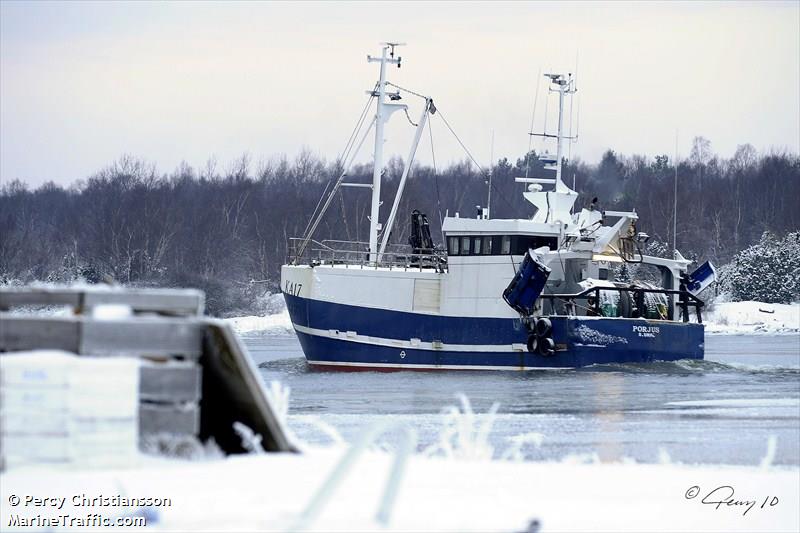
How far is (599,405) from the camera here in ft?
74.1

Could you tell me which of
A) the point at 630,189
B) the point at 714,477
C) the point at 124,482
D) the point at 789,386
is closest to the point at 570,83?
the point at 789,386

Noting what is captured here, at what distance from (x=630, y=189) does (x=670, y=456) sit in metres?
46.5

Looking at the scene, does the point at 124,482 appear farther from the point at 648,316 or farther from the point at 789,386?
the point at 648,316

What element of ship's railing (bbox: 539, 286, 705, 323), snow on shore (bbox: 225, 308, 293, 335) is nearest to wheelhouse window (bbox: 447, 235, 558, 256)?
ship's railing (bbox: 539, 286, 705, 323)

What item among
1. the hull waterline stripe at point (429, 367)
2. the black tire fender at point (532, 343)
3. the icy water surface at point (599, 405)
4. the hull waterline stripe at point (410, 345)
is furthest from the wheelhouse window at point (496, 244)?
the icy water surface at point (599, 405)

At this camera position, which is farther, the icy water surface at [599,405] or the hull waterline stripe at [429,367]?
the hull waterline stripe at [429,367]

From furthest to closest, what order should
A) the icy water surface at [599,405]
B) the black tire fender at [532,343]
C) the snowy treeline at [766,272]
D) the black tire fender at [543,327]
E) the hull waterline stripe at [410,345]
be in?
the snowy treeline at [766,272], the hull waterline stripe at [410,345], the black tire fender at [532,343], the black tire fender at [543,327], the icy water surface at [599,405]

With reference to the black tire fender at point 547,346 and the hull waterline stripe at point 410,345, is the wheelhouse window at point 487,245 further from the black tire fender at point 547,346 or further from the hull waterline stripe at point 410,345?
the black tire fender at point 547,346

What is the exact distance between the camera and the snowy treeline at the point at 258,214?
47156 millimetres

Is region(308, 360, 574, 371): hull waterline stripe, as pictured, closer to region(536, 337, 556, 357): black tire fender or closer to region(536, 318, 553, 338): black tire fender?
region(536, 337, 556, 357): black tire fender

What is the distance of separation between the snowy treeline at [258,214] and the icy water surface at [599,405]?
9440mm

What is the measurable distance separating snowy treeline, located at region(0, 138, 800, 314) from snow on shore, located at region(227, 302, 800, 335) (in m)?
2.31

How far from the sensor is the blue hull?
31891 millimetres

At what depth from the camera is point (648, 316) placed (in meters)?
33.8
